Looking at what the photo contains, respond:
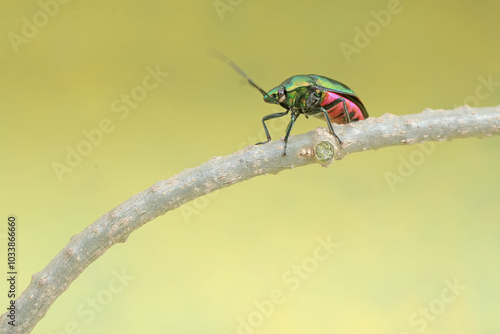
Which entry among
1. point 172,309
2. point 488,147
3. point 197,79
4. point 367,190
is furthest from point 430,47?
point 172,309

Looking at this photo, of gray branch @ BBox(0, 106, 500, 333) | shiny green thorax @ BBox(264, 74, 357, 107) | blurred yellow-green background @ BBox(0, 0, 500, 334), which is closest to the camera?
gray branch @ BBox(0, 106, 500, 333)

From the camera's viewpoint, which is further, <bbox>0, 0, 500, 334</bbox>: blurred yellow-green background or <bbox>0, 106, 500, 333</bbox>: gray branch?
<bbox>0, 0, 500, 334</bbox>: blurred yellow-green background

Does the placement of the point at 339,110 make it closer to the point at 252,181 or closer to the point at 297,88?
the point at 297,88

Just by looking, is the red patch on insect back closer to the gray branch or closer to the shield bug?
the shield bug

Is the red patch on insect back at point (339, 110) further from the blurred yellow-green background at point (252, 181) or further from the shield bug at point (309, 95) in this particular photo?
the blurred yellow-green background at point (252, 181)

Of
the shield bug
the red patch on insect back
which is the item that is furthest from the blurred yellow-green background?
the shield bug

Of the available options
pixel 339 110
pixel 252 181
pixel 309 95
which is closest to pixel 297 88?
pixel 309 95

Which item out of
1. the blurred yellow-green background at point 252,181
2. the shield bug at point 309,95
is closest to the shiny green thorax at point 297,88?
the shield bug at point 309,95
